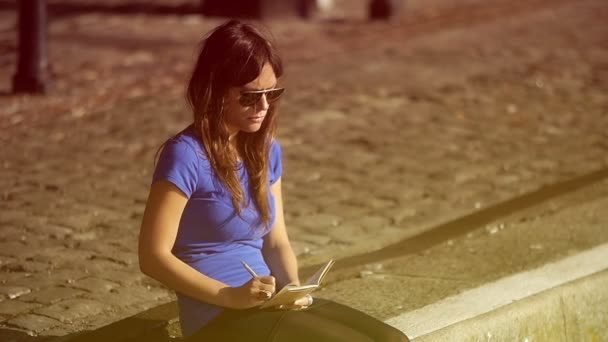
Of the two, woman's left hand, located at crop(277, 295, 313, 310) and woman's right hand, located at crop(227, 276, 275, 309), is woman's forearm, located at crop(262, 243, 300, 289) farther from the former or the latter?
woman's right hand, located at crop(227, 276, 275, 309)

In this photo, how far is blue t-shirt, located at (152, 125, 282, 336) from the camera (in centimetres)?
400

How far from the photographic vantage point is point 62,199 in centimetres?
718

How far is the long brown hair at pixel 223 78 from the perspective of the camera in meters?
3.97

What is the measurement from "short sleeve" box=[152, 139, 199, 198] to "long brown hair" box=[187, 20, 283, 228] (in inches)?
2.8

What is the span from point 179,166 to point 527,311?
1585 millimetres

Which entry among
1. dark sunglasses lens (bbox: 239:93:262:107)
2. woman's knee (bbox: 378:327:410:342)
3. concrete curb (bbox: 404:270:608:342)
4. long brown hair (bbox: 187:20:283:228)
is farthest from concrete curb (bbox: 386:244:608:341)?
dark sunglasses lens (bbox: 239:93:262:107)

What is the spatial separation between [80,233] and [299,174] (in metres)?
1.78

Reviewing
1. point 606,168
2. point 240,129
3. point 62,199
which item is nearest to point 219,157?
point 240,129

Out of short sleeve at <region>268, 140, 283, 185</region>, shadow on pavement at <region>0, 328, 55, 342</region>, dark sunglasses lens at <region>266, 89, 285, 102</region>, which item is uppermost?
dark sunglasses lens at <region>266, 89, 285, 102</region>

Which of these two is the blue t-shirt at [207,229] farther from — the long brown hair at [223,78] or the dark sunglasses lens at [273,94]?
the dark sunglasses lens at [273,94]

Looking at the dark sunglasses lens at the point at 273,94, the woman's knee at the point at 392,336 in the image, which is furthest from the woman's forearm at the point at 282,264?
the dark sunglasses lens at the point at 273,94

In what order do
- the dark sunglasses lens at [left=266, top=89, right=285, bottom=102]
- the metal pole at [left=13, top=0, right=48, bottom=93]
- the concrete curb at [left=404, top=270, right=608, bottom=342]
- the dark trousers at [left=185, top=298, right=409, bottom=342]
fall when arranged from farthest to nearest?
the metal pole at [left=13, top=0, right=48, bottom=93], the concrete curb at [left=404, top=270, right=608, bottom=342], the dark sunglasses lens at [left=266, top=89, right=285, bottom=102], the dark trousers at [left=185, top=298, right=409, bottom=342]

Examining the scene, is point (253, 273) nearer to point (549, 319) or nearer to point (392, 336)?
point (392, 336)

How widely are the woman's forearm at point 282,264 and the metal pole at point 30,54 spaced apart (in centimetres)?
623
